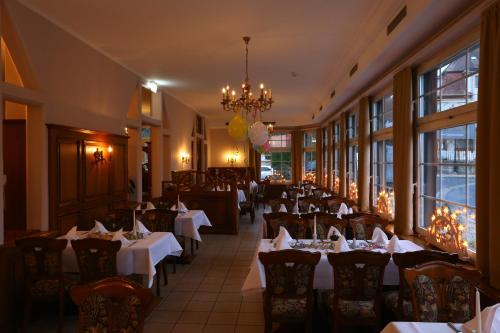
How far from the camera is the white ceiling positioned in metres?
4.72

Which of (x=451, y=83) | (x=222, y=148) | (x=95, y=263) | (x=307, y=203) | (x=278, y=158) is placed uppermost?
(x=451, y=83)

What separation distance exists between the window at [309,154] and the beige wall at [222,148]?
2.79 meters

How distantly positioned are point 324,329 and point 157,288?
2136 mm

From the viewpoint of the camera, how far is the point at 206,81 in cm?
920

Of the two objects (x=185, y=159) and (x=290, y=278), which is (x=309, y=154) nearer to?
(x=185, y=159)

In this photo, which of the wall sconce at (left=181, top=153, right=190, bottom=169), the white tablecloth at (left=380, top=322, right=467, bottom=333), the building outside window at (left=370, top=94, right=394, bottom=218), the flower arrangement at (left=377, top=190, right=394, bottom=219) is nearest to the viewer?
the white tablecloth at (left=380, top=322, right=467, bottom=333)

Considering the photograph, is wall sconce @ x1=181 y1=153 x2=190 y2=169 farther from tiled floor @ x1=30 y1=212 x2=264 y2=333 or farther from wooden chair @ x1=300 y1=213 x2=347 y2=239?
wooden chair @ x1=300 y1=213 x2=347 y2=239

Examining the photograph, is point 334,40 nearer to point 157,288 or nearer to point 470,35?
point 470,35

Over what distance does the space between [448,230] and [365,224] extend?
3.24ft

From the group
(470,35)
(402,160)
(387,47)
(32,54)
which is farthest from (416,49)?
(32,54)

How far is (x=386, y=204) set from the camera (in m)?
6.29

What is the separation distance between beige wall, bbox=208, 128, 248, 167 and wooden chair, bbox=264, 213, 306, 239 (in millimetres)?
12522

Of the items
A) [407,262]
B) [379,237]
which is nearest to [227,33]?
[379,237]

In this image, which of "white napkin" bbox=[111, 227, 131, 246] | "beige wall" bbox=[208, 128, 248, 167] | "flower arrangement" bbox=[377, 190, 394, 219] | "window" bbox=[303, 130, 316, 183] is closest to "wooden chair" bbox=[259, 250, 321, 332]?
"white napkin" bbox=[111, 227, 131, 246]
